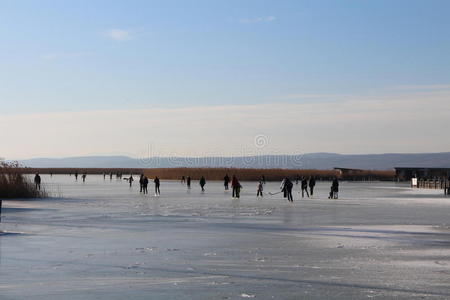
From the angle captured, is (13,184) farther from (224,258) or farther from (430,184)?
(430,184)

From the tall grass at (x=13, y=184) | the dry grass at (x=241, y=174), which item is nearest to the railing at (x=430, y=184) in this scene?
the dry grass at (x=241, y=174)

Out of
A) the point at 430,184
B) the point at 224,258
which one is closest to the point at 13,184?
the point at 224,258

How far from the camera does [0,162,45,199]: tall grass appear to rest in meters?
35.5

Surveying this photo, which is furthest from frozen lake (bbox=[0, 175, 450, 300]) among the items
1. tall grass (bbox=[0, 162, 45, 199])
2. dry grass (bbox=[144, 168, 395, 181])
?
dry grass (bbox=[144, 168, 395, 181])

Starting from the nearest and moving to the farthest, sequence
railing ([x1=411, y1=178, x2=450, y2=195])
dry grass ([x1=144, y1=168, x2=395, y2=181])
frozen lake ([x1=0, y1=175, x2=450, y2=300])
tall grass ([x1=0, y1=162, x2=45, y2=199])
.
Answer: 1. frozen lake ([x1=0, y1=175, x2=450, y2=300])
2. tall grass ([x1=0, y1=162, x2=45, y2=199])
3. railing ([x1=411, y1=178, x2=450, y2=195])
4. dry grass ([x1=144, y1=168, x2=395, y2=181])

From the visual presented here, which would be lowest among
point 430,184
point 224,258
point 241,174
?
point 224,258

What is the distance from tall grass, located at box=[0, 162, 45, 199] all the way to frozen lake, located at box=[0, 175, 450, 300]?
13524mm

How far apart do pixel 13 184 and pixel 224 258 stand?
25488 mm

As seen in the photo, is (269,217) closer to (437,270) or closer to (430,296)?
(437,270)

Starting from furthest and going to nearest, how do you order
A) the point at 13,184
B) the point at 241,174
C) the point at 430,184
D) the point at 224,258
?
the point at 241,174 → the point at 430,184 → the point at 13,184 → the point at 224,258

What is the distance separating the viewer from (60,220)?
864 inches

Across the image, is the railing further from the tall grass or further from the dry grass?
the tall grass

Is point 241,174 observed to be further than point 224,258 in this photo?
Yes

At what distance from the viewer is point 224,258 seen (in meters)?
12.7
